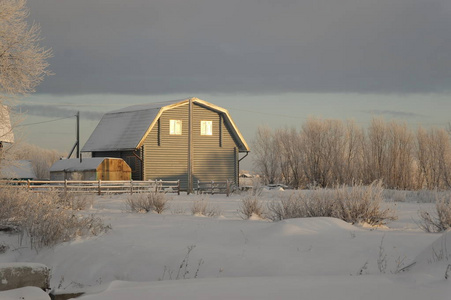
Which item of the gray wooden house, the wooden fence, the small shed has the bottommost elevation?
the wooden fence

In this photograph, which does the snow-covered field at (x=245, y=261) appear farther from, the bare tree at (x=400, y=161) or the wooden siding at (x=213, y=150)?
the bare tree at (x=400, y=161)

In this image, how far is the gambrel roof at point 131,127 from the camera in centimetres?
3241

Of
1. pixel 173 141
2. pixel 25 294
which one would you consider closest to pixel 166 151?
pixel 173 141

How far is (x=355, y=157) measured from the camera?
1567 inches

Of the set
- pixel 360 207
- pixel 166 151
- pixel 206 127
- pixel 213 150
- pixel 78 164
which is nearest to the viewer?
pixel 360 207

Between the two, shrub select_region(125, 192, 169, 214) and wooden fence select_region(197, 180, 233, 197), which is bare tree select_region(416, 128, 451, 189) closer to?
wooden fence select_region(197, 180, 233, 197)

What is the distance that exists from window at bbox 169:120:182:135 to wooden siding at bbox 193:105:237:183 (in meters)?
0.99

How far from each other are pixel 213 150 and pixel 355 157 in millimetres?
11313

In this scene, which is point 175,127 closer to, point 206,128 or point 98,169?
point 206,128

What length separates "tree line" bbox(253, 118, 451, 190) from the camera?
37000 millimetres

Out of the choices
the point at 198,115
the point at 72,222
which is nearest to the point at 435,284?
the point at 72,222

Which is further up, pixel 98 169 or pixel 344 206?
pixel 98 169

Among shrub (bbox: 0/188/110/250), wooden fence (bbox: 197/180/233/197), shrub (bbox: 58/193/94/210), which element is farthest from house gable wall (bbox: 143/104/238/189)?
shrub (bbox: 0/188/110/250)

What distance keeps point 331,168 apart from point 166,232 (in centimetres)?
3130
